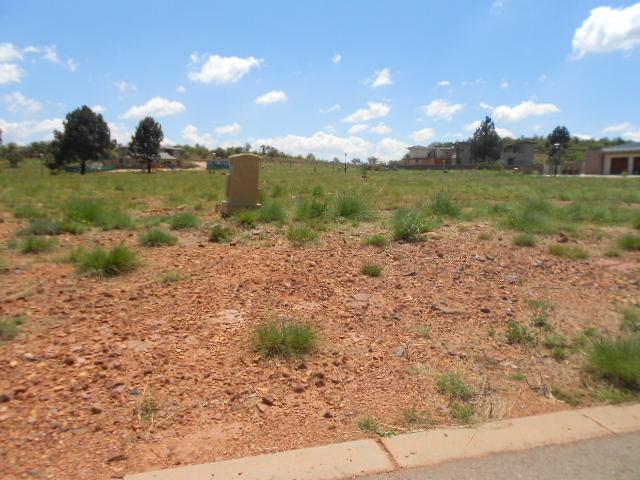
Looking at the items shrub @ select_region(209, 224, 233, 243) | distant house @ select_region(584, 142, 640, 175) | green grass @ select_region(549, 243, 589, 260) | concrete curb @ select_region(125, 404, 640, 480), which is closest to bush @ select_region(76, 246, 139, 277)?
shrub @ select_region(209, 224, 233, 243)

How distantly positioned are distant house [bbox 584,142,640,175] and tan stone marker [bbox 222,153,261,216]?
76194mm

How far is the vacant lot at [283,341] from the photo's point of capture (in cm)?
385

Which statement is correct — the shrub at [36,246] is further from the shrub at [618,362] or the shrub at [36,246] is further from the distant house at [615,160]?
the distant house at [615,160]

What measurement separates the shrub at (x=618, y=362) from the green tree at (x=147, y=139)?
74.4 metres

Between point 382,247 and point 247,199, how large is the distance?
496 cm

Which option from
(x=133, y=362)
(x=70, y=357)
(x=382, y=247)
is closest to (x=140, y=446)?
(x=133, y=362)

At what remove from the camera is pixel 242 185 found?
13180 mm

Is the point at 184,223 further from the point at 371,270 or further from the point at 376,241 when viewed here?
the point at 371,270

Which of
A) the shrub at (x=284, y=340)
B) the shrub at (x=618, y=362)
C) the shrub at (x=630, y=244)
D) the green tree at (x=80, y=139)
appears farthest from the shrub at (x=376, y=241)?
the green tree at (x=80, y=139)

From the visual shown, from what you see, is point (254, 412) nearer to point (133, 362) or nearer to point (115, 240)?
point (133, 362)

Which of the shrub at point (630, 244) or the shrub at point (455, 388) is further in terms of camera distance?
the shrub at point (630, 244)

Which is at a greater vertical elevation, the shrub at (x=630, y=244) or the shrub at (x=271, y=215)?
the shrub at (x=271, y=215)

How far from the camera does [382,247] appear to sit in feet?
30.5

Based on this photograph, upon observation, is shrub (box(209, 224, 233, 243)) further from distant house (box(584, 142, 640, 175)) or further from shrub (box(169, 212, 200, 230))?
distant house (box(584, 142, 640, 175))
